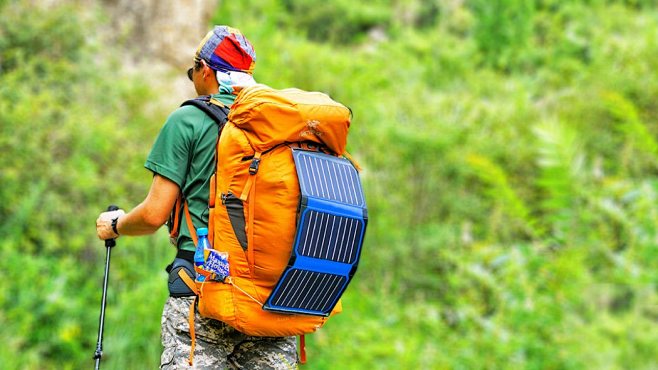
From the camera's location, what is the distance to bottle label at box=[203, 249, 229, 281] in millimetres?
2939

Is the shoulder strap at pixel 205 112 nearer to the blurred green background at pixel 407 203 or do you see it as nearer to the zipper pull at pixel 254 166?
the zipper pull at pixel 254 166

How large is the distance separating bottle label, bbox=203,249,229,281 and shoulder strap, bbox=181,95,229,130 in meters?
0.48

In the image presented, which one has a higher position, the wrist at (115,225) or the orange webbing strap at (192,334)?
the wrist at (115,225)

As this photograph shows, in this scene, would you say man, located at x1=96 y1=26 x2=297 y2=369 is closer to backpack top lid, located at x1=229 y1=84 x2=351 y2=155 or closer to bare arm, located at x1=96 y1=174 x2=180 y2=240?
bare arm, located at x1=96 y1=174 x2=180 y2=240

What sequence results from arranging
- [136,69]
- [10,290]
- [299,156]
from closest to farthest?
[299,156] < [10,290] < [136,69]

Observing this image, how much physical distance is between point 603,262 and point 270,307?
21.4 feet

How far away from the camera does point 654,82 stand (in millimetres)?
14516

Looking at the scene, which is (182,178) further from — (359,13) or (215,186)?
(359,13)

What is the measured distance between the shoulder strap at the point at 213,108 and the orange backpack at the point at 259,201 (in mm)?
123

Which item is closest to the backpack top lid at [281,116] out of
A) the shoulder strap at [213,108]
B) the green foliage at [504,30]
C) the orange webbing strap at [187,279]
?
the shoulder strap at [213,108]

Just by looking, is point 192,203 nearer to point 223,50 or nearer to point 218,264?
point 218,264

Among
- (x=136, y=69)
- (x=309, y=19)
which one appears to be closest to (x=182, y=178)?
(x=136, y=69)

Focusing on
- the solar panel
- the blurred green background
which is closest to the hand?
the solar panel

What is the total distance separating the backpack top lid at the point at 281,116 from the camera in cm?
292
